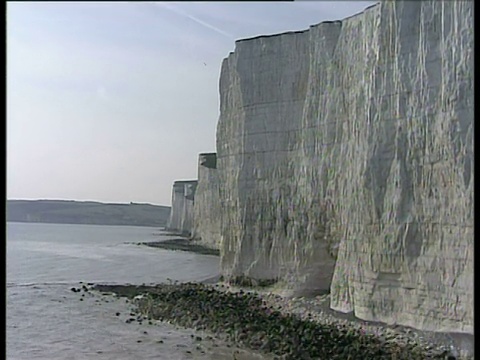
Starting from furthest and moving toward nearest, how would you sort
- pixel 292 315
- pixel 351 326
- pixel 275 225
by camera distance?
pixel 275 225 → pixel 292 315 → pixel 351 326

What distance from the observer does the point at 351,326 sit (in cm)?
948

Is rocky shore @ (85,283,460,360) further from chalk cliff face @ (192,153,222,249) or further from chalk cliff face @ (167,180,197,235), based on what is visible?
chalk cliff face @ (167,180,197,235)

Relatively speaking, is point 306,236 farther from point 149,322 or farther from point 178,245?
point 178,245

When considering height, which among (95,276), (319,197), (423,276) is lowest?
(95,276)

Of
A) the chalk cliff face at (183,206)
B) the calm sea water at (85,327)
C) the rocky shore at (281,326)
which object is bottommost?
the calm sea water at (85,327)

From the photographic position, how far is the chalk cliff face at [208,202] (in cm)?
3126

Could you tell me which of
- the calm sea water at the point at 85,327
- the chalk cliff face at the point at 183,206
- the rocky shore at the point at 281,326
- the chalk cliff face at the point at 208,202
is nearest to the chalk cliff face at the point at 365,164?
the rocky shore at the point at 281,326

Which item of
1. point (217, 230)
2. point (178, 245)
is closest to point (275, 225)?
point (217, 230)

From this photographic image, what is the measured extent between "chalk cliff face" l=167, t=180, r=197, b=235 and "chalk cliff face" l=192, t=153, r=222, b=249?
9.99 metres

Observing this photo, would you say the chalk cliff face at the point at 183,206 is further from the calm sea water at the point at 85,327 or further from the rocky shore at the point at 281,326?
the rocky shore at the point at 281,326

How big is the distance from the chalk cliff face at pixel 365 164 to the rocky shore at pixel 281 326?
0.36 metres

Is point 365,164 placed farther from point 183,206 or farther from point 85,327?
point 183,206

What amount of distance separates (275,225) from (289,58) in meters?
3.68

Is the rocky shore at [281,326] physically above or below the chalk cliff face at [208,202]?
below
